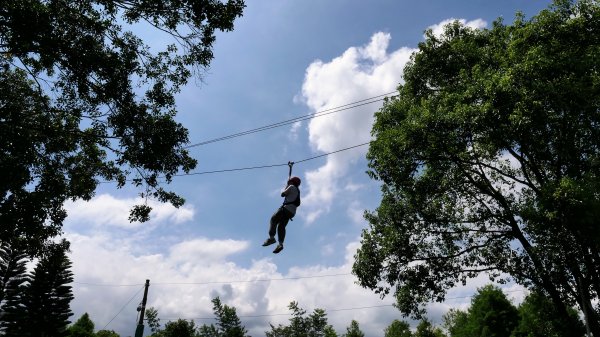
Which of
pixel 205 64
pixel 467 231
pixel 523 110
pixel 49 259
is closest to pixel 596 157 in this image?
pixel 523 110

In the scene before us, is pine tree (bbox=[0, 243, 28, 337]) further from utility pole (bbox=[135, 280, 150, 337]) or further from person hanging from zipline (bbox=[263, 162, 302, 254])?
person hanging from zipline (bbox=[263, 162, 302, 254])

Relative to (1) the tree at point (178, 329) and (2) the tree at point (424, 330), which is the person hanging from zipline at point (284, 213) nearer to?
(1) the tree at point (178, 329)

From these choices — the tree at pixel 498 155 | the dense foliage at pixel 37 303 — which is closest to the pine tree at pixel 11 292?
the dense foliage at pixel 37 303

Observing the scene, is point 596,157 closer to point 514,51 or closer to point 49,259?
point 514,51

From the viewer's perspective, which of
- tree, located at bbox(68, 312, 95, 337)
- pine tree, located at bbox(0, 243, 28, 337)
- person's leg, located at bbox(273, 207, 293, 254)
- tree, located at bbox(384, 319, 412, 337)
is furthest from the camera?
tree, located at bbox(384, 319, 412, 337)

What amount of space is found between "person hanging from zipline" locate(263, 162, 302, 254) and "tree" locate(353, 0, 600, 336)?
5.00 meters

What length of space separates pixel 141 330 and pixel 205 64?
57.4 ft

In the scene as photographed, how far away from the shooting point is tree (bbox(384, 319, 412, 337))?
2047 inches

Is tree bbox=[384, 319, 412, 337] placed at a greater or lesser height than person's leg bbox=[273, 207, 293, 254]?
greater

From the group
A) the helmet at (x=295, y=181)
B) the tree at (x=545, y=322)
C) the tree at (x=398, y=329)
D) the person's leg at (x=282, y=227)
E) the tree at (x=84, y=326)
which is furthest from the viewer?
the tree at (x=398, y=329)

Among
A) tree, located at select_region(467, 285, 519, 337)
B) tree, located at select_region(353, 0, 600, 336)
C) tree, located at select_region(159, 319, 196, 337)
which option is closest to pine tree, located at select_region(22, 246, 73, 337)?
tree, located at select_region(159, 319, 196, 337)

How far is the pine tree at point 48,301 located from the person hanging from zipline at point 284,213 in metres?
29.4

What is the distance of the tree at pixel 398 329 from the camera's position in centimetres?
5200

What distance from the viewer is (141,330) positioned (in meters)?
23.2
